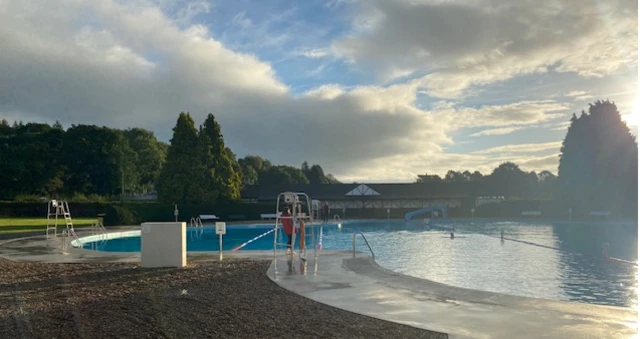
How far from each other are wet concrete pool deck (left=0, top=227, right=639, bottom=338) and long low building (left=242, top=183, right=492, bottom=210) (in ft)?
137

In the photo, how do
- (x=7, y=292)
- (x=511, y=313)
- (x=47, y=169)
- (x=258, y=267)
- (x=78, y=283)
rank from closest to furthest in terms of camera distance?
(x=511, y=313) → (x=7, y=292) → (x=78, y=283) → (x=258, y=267) → (x=47, y=169)

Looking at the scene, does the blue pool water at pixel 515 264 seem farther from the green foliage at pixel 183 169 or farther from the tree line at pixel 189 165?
the tree line at pixel 189 165

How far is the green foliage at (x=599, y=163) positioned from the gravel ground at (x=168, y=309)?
149ft

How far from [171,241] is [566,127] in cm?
4923

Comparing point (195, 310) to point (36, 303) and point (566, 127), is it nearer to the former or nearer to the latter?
point (36, 303)

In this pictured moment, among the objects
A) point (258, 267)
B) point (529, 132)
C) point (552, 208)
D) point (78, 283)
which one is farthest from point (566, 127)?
point (78, 283)

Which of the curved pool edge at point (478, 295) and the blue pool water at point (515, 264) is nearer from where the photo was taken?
the curved pool edge at point (478, 295)

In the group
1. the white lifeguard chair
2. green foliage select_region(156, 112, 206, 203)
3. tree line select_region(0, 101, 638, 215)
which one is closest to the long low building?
tree line select_region(0, 101, 638, 215)

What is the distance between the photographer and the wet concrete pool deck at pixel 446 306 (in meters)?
5.73

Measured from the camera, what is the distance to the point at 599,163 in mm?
47188

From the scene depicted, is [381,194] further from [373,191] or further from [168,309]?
[168,309]

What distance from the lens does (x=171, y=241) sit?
432 inches

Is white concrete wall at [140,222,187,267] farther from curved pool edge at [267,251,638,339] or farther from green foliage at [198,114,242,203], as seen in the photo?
green foliage at [198,114,242,203]

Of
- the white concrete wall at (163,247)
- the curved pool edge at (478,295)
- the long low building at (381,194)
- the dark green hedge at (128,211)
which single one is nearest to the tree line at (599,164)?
the long low building at (381,194)
